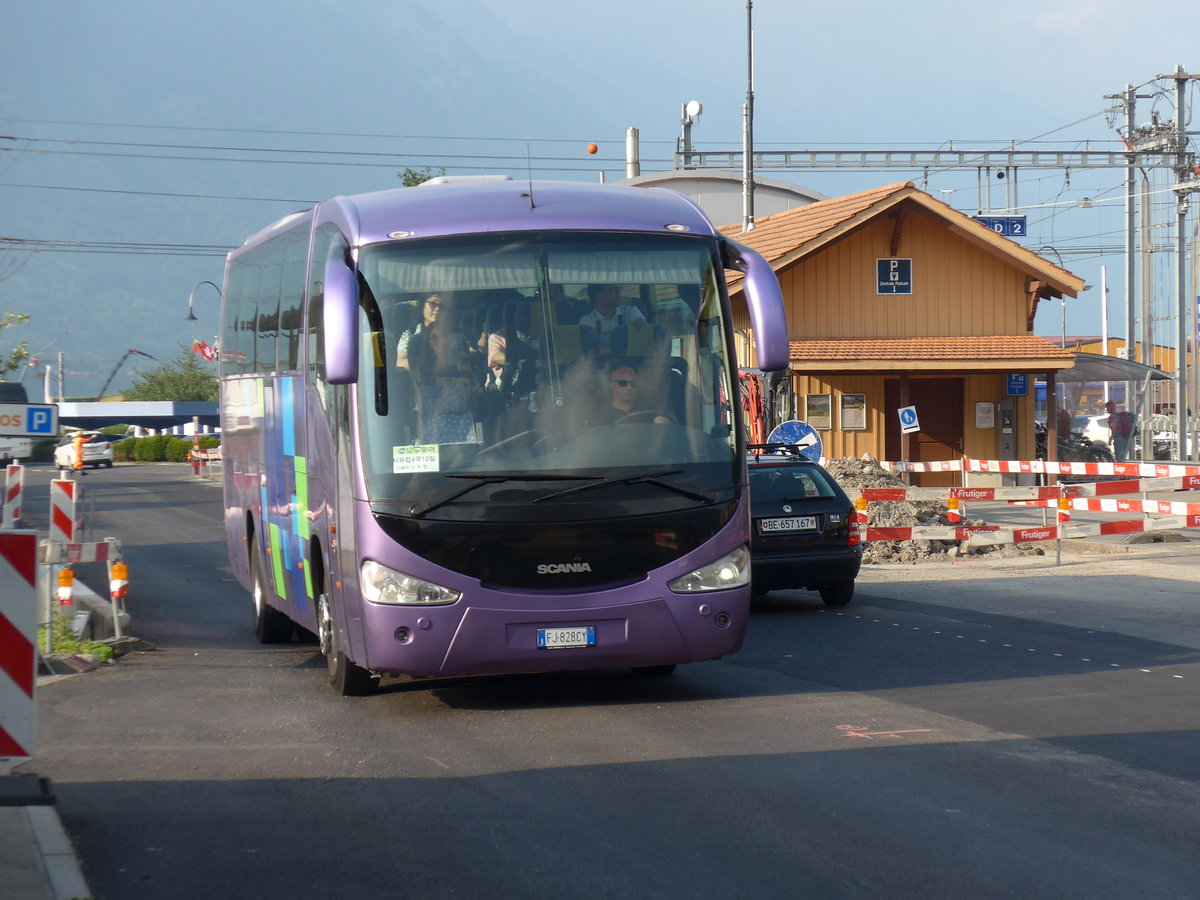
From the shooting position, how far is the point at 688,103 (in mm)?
53875

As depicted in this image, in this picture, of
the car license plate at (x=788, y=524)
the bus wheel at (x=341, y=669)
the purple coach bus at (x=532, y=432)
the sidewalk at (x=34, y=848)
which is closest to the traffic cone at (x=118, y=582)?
the bus wheel at (x=341, y=669)

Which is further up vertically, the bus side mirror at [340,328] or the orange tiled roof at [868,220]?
the orange tiled roof at [868,220]

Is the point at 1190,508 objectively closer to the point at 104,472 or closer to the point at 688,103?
the point at 688,103

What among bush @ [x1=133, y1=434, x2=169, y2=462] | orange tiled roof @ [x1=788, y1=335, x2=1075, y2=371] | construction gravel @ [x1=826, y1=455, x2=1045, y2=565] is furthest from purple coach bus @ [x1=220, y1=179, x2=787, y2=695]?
bush @ [x1=133, y1=434, x2=169, y2=462]

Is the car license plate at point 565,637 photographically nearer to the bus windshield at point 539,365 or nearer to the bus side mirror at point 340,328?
the bus windshield at point 539,365

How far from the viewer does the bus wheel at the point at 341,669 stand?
10.1 meters

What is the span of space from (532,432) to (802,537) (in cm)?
693

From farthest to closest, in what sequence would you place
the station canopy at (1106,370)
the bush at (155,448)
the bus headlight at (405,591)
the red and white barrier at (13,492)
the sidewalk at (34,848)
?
the bush at (155,448) < the station canopy at (1106,370) < the red and white barrier at (13,492) < the bus headlight at (405,591) < the sidewalk at (34,848)

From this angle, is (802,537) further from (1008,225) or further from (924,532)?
(1008,225)

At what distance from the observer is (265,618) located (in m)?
13.5

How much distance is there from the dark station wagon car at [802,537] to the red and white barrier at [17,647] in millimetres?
9474

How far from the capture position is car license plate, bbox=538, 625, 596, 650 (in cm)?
896

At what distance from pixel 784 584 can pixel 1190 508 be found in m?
6.66

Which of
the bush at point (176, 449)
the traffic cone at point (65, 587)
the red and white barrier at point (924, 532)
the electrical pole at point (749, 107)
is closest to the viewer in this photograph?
the traffic cone at point (65, 587)
